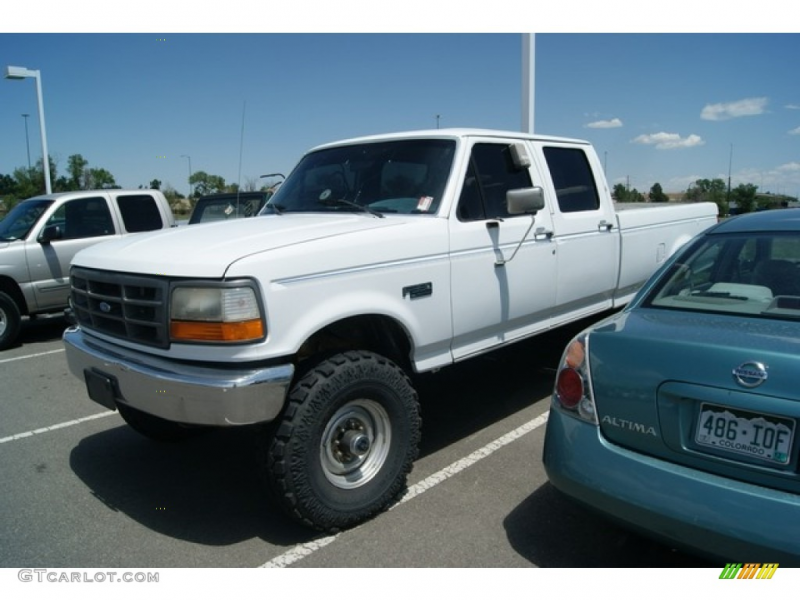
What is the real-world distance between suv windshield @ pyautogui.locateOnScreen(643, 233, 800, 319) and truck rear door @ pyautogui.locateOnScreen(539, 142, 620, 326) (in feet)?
4.89

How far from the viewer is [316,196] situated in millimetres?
4453

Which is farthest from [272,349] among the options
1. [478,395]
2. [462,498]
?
[478,395]

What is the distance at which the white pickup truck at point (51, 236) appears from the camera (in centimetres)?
813

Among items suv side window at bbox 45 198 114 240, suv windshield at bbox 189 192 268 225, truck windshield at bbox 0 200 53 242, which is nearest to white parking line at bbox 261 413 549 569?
suv windshield at bbox 189 192 268 225

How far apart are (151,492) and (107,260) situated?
148 centimetres

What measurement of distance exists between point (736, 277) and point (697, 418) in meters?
1.11

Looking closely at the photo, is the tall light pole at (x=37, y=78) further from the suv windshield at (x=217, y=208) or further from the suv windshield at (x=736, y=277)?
the suv windshield at (x=736, y=277)

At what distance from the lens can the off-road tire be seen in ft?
9.79

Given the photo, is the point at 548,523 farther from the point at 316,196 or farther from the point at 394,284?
the point at 316,196

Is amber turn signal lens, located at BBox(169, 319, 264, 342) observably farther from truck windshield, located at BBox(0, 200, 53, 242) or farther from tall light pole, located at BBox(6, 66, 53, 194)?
tall light pole, located at BBox(6, 66, 53, 194)

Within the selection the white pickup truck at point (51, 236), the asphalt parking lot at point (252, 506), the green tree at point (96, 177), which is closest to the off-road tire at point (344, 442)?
the asphalt parking lot at point (252, 506)

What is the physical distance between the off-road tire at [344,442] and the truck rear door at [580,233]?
1965 mm

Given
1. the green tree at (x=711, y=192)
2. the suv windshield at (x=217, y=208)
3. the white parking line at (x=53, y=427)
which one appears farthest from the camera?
the green tree at (x=711, y=192)

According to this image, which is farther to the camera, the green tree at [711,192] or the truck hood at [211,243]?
the green tree at [711,192]
